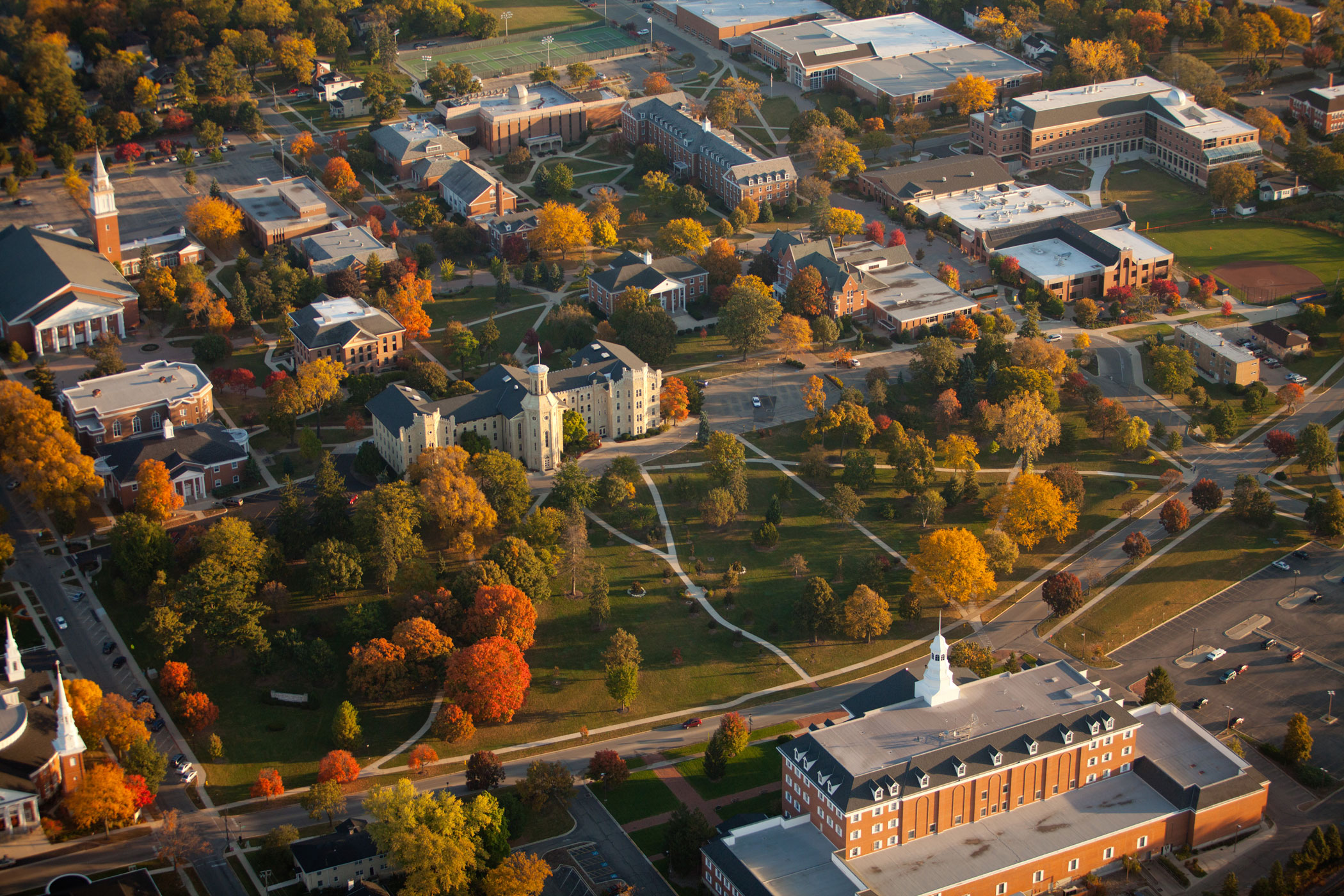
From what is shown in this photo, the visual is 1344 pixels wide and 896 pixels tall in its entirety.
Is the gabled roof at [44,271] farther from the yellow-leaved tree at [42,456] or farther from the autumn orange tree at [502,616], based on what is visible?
the autumn orange tree at [502,616]

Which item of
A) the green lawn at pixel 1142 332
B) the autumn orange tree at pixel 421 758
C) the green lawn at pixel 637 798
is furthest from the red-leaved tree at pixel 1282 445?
the autumn orange tree at pixel 421 758

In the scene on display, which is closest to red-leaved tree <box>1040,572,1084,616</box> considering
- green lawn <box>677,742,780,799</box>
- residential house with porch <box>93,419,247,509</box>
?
green lawn <box>677,742,780,799</box>

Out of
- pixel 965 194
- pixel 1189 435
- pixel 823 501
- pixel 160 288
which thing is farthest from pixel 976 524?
pixel 160 288

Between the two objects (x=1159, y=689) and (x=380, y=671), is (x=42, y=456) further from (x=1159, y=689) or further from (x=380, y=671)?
(x=1159, y=689)

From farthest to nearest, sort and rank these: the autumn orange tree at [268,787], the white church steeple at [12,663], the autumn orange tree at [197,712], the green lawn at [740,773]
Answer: the autumn orange tree at [197,712] → the white church steeple at [12,663] → the green lawn at [740,773] → the autumn orange tree at [268,787]

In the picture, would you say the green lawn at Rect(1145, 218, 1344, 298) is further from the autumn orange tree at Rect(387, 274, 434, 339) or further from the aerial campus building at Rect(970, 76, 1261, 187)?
the autumn orange tree at Rect(387, 274, 434, 339)

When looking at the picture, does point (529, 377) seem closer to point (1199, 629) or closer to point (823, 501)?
point (823, 501)

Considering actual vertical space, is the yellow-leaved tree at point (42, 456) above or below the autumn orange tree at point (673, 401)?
above

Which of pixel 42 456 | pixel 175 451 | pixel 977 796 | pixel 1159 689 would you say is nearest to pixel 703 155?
pixel 175 451
